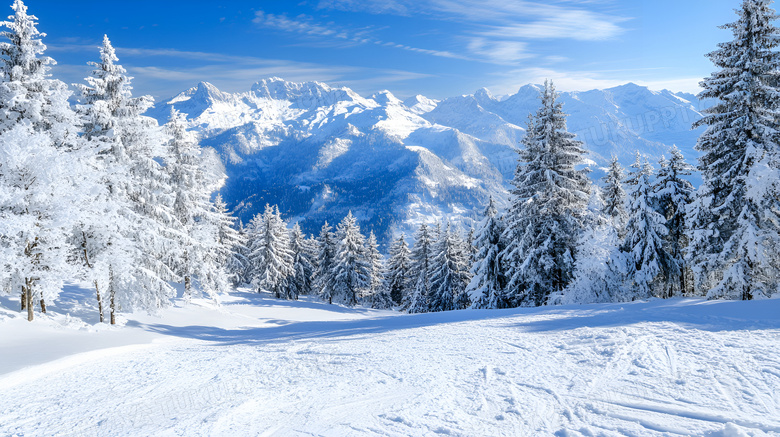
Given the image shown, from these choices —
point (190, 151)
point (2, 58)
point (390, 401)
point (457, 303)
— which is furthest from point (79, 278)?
point (457, 303)

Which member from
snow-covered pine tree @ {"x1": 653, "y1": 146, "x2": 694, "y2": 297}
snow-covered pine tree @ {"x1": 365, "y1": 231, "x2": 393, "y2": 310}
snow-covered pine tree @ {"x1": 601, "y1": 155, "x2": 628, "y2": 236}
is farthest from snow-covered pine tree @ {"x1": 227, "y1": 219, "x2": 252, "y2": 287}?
snow-covered pine tree @ {"x1": 653, "y1": 146, "x2": 694, "y2": 297}

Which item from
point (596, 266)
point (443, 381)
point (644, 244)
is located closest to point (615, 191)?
point (644, 244)

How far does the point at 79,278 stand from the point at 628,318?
1978cm

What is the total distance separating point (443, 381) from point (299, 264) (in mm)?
43290

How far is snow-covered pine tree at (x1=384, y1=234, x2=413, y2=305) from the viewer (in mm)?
47594

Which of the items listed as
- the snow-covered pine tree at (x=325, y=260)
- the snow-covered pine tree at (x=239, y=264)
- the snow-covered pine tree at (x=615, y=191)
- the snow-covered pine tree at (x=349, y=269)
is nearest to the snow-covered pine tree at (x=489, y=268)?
the snow-covered pine tree at (x=615, y=191)

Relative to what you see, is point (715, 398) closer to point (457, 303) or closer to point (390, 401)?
point (390, 401)

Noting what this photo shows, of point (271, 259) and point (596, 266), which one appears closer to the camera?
point (596, 266)

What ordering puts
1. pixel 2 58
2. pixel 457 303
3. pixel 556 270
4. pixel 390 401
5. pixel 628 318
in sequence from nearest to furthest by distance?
pixel 390 401
pixel 628 318
pixel 2 58
pixel 556 270
pixel 457 303

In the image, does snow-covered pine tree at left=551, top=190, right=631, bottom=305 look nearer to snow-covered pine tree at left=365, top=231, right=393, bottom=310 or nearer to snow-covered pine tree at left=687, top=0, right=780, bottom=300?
snow-covered pine tree at left=687, top=0, right=780, bottom=300

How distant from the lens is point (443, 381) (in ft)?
22.2

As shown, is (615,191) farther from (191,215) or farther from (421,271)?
(191,215)

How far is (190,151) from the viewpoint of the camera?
81.1ft

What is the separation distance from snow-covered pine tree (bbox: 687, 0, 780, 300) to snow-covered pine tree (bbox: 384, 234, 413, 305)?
31991mm
